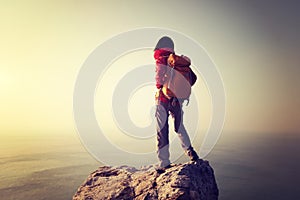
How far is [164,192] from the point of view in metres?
7.52

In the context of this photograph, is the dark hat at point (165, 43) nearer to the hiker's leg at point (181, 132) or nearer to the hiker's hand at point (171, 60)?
the hiker's hand at point (171, 60)

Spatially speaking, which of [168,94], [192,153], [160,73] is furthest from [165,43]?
[192,153]

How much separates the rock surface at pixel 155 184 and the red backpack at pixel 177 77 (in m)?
2.53

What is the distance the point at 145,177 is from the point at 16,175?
178 metres

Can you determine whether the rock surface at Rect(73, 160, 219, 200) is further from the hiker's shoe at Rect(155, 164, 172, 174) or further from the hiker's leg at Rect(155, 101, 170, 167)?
the hiker's leg at Rect(155, 101, 170, 167)

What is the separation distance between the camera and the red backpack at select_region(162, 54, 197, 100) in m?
7.97

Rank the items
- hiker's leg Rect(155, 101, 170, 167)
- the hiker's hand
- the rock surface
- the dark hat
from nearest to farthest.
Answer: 1. the rock surface
2. the hiker's hand
3. the dark hat
4. hiker's leg Rect(155, 101, 170, 167)

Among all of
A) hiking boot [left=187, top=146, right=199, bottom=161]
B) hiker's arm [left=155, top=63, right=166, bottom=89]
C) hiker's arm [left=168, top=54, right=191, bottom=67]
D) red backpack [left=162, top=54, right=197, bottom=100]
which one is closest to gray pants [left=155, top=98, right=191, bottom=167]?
hiking boot [left=187, top=146, right=199, bottom=161]

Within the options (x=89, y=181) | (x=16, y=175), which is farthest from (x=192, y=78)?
(x=16, y=175)

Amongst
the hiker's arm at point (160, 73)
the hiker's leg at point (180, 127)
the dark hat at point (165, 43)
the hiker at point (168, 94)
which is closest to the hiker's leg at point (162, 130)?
the hiker at point (168, 94)

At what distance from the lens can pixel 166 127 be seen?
27.8 feet

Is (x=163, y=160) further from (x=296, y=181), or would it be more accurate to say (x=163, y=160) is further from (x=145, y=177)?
(x=296, y=181)

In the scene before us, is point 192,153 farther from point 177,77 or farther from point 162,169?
point 177,77

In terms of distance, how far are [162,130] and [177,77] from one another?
1937 mm
